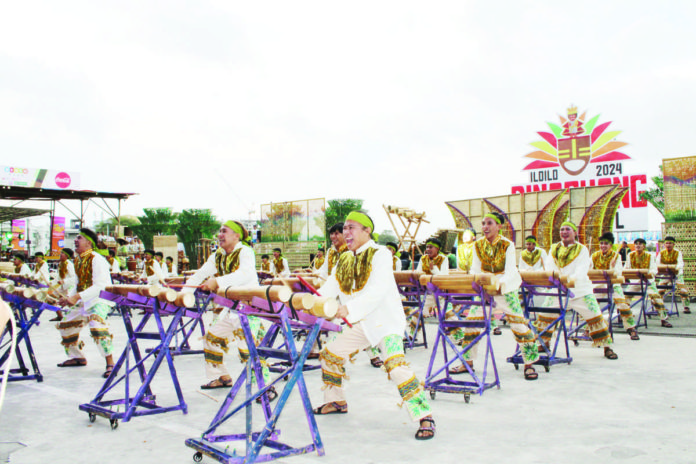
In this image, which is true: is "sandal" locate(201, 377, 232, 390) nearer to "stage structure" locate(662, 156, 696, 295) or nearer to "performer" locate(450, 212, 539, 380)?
"performer" locate(450, 212, 539, 380)

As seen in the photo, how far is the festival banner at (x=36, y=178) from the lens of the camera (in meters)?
21.8

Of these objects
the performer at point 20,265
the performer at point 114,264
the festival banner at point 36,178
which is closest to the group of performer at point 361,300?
the performer at point 114,264

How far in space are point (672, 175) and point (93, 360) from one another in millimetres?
16641

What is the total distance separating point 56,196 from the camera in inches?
899

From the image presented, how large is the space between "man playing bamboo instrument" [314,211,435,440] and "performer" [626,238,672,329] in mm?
7995

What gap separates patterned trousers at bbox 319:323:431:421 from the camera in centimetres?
409

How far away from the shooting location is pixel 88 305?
670 centimetres

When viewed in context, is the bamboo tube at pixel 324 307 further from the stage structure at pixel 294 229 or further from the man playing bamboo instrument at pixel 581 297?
the stage structure at pixel 294 229

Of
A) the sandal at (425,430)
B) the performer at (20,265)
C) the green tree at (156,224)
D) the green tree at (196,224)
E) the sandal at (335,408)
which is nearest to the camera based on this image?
the sandal at (425,430)

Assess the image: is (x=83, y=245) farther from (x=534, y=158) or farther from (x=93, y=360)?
(x=534, y=158)

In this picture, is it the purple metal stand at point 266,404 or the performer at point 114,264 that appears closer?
the purple metal stand at point 266,404

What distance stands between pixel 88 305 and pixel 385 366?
419 cm

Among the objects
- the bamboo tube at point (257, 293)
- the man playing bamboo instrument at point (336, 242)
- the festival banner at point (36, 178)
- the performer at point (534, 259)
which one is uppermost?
the festival banner at point (36, 178)

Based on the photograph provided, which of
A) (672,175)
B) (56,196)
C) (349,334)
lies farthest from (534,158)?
(349,334)
